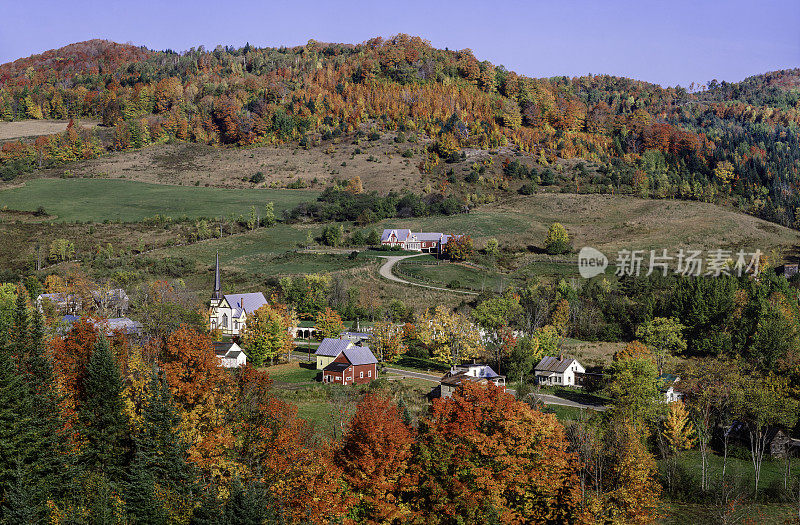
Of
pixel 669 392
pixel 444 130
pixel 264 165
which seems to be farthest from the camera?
pixel 444 130

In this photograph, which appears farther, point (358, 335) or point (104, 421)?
point (358, 335)

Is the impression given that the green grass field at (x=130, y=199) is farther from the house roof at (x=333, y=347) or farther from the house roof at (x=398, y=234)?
the house roof at (x=333, y=347)

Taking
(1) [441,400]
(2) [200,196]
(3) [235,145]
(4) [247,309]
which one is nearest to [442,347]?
(4) [247,309]

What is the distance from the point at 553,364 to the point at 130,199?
95333mm

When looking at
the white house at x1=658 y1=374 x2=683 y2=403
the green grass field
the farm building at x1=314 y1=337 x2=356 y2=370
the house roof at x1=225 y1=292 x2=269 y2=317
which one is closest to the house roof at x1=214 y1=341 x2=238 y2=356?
the farm building at x1=314 y1=337 x2=356 y2=370

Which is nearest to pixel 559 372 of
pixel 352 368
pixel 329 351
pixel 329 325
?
pixel 352 368

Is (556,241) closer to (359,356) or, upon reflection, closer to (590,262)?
(590,262)

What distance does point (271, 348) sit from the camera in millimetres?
62906

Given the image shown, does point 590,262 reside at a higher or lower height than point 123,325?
lower

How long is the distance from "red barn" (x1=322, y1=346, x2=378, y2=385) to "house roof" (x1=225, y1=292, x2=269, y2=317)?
18.4 m

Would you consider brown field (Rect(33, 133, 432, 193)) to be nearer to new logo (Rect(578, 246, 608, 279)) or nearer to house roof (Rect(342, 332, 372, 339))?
new logo (Rect(578, 246, 608, 279))

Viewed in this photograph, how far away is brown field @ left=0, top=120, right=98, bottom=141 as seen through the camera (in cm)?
16877

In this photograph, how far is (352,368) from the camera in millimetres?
58062

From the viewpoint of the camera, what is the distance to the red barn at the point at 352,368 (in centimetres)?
5731
